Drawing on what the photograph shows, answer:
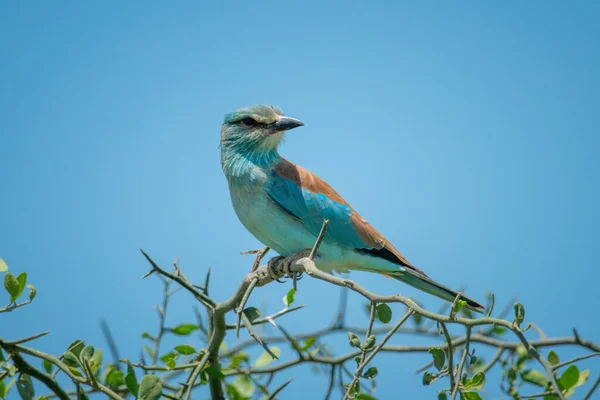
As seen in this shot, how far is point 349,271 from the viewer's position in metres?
4.96

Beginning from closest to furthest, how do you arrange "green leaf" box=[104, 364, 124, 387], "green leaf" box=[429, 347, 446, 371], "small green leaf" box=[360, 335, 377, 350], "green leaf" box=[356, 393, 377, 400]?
"small green leaf" box=[360, 335, 377, 350] → "green leaf" box=[429, 347, 446, 371] → "green leaf" box=[356, 393, 377, 400] → "green leaf" box=[104, 364, 124, 387]

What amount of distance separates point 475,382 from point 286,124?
312 centimetres

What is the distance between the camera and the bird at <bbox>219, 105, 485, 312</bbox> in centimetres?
467

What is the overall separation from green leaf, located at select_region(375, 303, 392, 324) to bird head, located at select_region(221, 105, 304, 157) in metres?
2.78

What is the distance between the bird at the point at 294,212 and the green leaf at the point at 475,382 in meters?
2.03

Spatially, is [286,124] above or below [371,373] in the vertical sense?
above

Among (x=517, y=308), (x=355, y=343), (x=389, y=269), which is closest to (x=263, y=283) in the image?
(x=389, y=269)

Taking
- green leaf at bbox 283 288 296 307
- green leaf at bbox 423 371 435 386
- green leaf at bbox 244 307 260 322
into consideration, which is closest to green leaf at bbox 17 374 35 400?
green leaf at bbox 244 307 260 322

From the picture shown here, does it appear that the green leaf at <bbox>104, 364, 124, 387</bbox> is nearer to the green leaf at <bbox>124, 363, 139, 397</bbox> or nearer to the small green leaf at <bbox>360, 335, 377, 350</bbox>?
the green leaf at <bbox>124, 363, 139, 397</bbox>

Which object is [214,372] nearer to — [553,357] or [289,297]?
[289,297]

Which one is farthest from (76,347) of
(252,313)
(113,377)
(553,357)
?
(553,357)

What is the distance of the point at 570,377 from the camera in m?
2.41

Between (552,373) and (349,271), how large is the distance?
113 inches

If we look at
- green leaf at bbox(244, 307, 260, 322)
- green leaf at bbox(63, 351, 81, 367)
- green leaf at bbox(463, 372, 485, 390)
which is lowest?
green leaf at bbox(63, 351, 81, 367)
